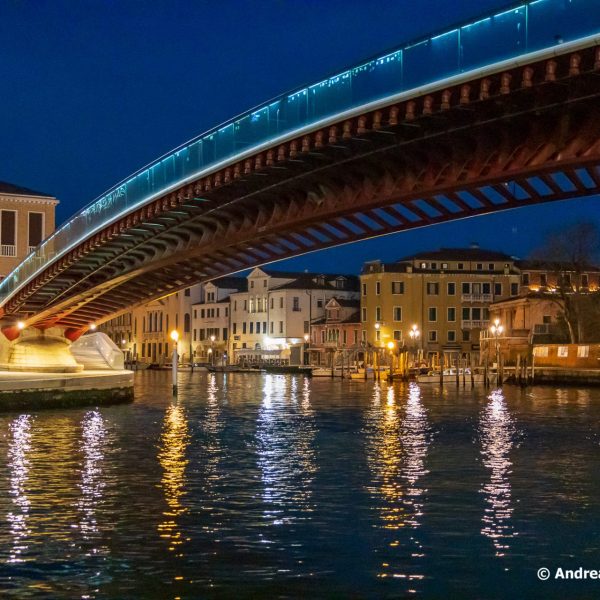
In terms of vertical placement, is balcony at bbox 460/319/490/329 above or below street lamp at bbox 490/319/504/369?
above

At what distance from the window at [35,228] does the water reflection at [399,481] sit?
31.8 m

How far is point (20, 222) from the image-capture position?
201 feet

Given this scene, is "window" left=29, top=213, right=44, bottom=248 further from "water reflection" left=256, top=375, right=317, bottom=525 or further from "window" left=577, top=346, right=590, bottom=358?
"window" left=577, top=346, right=590, bottom=358

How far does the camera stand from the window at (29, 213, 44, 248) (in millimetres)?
61500

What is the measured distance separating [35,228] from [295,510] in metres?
49.6

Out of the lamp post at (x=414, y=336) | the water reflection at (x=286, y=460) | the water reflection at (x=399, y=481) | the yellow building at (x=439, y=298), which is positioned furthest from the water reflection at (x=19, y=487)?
the yellow building at (x=439, y=298)

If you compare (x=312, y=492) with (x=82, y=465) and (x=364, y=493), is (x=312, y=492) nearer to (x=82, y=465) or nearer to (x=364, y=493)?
(x=364, y=493)

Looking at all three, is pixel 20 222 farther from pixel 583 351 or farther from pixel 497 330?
pixel 583 351

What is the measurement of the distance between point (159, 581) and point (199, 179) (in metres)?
19.2

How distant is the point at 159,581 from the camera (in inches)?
420

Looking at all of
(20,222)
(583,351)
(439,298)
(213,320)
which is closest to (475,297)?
(439,298)

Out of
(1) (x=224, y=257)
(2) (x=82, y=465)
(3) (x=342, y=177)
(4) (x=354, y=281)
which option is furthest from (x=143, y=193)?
(4) (x=354, y=281)

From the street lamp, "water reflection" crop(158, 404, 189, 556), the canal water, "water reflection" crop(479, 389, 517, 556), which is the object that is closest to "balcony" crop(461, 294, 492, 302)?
the street lamp

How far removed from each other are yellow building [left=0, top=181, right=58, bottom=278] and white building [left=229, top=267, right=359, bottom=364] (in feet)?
130
